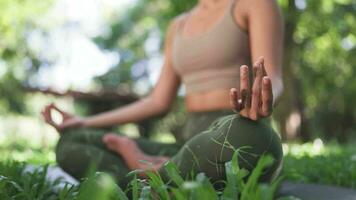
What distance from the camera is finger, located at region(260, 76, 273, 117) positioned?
48.0 inches

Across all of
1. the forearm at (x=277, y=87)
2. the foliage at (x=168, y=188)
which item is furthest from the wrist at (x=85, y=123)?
the forearm at (x=277, y=87)

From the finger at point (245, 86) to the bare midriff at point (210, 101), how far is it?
0.89 metres

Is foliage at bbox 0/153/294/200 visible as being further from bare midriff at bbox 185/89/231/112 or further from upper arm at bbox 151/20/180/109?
upper arm at bbox 151/20/180/109

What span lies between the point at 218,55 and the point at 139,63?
20637mm

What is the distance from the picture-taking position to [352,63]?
39.6 feet

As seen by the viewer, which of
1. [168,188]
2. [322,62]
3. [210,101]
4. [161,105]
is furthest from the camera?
[322,62]

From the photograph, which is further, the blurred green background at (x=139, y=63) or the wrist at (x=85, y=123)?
the blurred green background at (x=139, y=63)

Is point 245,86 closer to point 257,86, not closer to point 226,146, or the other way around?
point 257,86

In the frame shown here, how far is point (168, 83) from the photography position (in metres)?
2.79

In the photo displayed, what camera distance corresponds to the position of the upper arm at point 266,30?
198 centimetres

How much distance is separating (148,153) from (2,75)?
1620cm

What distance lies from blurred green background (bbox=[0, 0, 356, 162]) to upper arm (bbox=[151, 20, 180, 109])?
2.16 feet

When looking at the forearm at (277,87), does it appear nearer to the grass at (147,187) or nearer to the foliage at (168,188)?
the grass at (147,187)

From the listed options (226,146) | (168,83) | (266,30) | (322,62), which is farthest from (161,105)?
(322,62)
